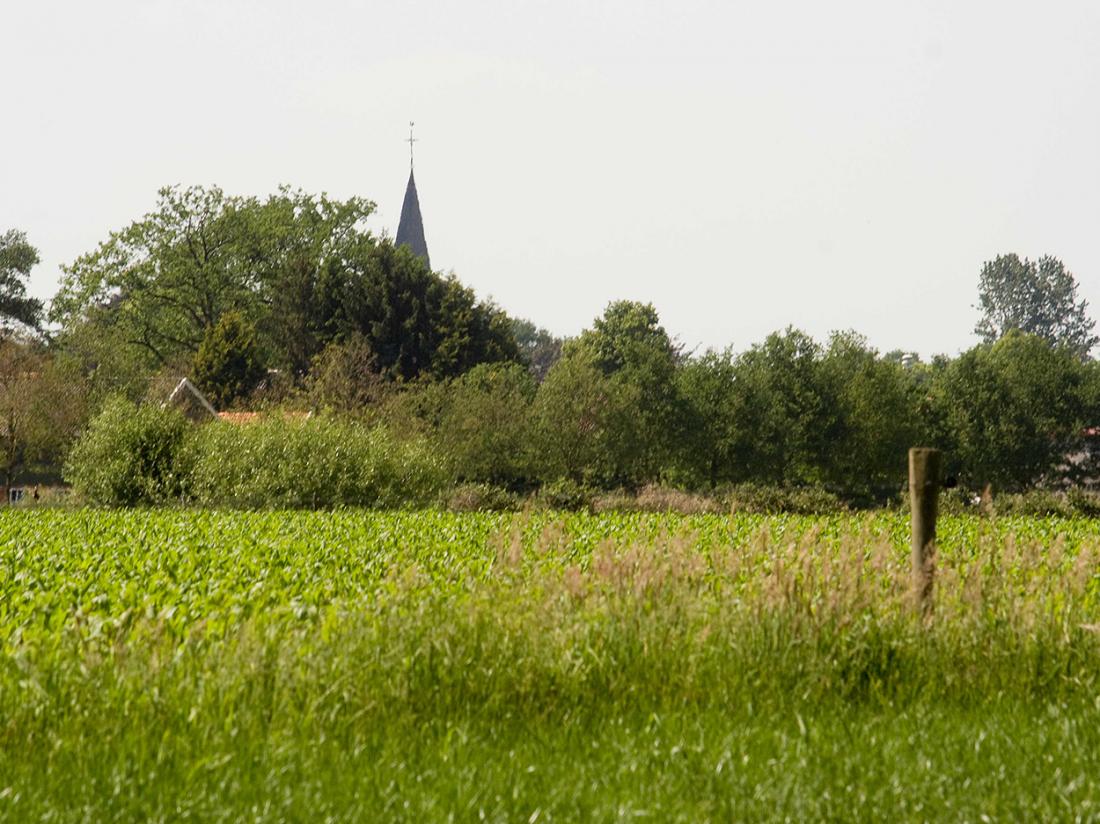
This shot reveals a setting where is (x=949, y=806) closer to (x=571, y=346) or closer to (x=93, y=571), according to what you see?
(x=93, y=571)

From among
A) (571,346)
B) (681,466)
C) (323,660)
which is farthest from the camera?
(571,346)

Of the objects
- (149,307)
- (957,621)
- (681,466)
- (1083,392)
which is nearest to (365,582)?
(957,621)

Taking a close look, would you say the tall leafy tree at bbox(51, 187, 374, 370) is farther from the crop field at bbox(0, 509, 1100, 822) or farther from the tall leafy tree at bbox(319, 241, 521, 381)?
the crop field at bbox(0, 509, 1100, 822)

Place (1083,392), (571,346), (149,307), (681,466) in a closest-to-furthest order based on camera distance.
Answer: (681,466) → (1083,392) → (149,307) → (571,346)

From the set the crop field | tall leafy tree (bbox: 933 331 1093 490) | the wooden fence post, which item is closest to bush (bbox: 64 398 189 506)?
the crop field

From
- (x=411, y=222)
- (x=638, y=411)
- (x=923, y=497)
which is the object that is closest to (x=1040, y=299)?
(x=411, y=222)

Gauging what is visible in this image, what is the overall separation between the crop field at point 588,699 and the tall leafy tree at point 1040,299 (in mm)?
130779

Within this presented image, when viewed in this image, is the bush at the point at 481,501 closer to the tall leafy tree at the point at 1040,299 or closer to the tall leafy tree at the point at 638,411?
the tall leafy tree at the point at 638,411

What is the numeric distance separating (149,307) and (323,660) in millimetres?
60440

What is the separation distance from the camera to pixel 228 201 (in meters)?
65.5

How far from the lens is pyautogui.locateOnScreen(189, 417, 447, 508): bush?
106 ft

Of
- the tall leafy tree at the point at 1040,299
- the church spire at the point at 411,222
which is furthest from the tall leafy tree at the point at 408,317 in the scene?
the tall leafy tree at the point at 1040,299

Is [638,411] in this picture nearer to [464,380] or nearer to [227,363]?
[464,380]

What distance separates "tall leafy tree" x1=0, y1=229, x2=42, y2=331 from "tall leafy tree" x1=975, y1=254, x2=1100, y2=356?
94276 mm
